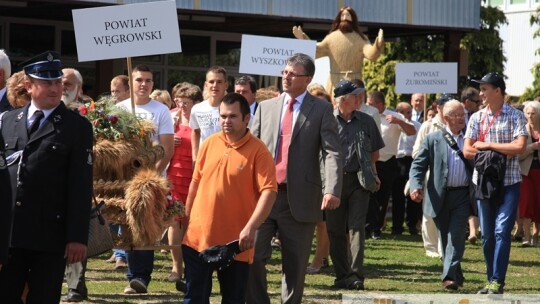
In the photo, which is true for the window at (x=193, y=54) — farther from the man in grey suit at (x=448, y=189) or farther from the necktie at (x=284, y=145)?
the necktie at (x=284, y=145)

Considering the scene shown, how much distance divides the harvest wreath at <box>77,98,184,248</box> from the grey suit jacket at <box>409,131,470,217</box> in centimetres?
305

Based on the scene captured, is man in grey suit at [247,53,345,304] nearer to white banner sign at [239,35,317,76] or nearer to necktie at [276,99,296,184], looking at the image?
necktie at [276,99,296,184]

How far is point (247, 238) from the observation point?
8039 millimetres

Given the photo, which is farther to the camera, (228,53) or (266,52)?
(228,53)

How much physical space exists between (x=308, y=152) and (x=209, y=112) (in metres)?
2.47

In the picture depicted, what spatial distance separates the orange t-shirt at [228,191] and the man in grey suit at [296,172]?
4.18ft

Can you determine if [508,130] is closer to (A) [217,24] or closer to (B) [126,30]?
(B) [126,30]

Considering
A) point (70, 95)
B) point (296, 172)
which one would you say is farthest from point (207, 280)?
point (70, 95)

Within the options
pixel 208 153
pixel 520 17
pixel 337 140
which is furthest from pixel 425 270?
pixel 520 17

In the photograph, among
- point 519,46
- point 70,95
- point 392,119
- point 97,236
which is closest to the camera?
point 97,236

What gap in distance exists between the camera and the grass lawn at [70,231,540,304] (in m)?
11.0

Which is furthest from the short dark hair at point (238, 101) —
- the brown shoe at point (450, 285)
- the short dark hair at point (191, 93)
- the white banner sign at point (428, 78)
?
the white banner sign at point (428, 78)

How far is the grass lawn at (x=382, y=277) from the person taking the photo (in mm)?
11016

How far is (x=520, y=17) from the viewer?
5731 cm
